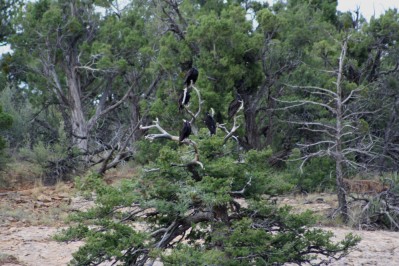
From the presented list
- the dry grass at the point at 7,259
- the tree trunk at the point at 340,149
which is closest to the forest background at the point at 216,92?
the tree trunk at the point at 340,149

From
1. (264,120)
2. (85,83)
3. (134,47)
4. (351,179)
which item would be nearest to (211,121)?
(351,179)

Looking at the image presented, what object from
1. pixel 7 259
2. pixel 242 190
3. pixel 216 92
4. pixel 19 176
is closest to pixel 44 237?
pixel 7 259

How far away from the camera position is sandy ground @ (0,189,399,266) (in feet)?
34.4

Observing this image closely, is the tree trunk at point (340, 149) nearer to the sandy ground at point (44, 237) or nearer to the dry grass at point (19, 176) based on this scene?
the sandy ground at point (44, 237)

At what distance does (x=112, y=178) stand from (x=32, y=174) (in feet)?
8.62

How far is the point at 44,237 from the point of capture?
470 inches

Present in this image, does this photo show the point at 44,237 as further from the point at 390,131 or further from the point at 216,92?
the point at 390,131

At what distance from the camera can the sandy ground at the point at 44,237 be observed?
10.5 m

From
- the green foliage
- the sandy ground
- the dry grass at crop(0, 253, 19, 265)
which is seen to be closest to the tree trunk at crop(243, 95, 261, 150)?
the sandy ground

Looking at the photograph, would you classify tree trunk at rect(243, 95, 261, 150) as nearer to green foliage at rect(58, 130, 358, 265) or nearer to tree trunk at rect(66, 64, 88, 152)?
tree trunk at rect(66, 64, 88, 152)

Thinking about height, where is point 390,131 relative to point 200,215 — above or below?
above

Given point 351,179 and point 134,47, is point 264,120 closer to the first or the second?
point 351,179

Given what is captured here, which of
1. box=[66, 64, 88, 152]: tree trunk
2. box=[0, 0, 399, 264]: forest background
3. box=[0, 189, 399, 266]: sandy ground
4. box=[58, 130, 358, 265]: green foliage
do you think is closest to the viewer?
box=[58, 130, 358, 265]: green foliage

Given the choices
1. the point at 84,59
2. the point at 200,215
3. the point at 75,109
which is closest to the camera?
the point at 200,215
